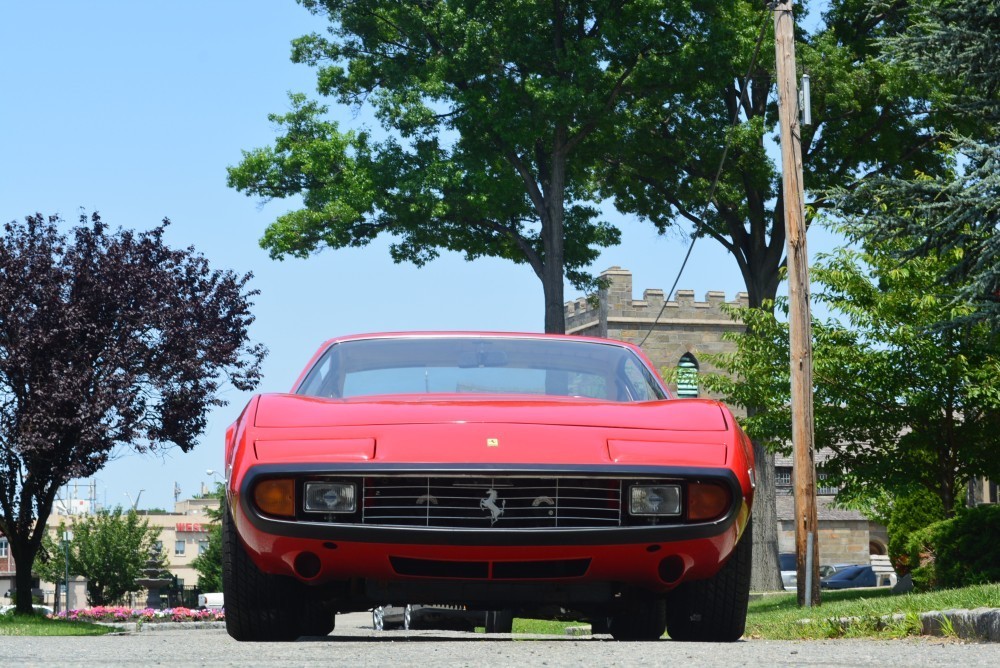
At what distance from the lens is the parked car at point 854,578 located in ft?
146

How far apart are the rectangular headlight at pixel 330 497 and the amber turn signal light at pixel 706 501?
1320 millimetres

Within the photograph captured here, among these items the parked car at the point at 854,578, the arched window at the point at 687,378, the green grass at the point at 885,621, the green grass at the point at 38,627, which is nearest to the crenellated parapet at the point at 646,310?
the arched window at the point at 687,378

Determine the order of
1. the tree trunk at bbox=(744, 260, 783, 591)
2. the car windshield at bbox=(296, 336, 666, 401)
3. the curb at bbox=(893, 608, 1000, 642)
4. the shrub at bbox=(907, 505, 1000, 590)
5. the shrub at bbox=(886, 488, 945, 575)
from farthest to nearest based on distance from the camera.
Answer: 1. the tree trunk at bbox=(744, 260, 783, 591)
2. the shrub at bbox=(886, 488, 945, 575)
3. the shrub at bbox=(907, 505, 1000, 590)
4. the curb at bbox=(893, 608, 1000, 642)
5. the car windshield at bbox=(296, 336, 666, 401)

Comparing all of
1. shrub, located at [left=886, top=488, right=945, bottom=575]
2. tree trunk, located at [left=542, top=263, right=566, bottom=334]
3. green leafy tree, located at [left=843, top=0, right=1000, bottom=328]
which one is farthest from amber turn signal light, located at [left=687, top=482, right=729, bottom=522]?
tree trunk, located at [left=542, top=263, right=566, bottom=334]

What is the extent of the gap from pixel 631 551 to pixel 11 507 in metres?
25.5

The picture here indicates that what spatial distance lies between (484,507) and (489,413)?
18.1 inches

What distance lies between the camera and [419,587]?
18.4 ft

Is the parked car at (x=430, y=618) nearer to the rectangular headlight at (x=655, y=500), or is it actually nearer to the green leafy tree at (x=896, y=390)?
the rectangular headlight at (x=655, y=500)

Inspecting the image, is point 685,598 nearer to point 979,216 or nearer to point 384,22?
point 979,216

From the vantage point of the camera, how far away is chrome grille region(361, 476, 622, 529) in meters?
5.33

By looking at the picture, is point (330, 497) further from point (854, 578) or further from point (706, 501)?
point (854, 578)

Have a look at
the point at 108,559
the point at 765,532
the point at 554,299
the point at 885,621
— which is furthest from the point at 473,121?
the point at 108,559

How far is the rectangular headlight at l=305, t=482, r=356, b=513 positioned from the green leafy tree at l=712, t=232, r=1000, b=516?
16.9 meters

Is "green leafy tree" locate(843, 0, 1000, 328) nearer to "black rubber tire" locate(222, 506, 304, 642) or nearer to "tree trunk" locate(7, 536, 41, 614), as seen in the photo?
"black rubber tire" locate(222, 506, 304, 642)
